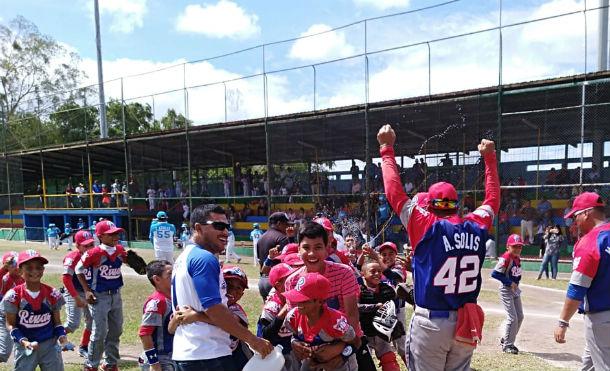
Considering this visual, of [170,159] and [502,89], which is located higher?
[502,89]

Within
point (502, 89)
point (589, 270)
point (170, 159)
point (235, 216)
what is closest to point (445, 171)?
point (502, 89)

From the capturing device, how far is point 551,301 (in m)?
9.94

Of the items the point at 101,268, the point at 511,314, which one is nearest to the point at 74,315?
the point at 101,268

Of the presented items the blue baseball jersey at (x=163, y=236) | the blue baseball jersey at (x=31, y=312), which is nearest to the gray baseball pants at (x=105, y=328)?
the blue baseball jersey at (x=31, y=312)

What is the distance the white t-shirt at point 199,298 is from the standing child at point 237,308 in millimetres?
303

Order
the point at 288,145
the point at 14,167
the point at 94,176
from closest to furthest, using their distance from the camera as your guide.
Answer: the point at 288,145 < the point at 14,167 < the point at 94,176

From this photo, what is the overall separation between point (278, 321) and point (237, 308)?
0.39 metres

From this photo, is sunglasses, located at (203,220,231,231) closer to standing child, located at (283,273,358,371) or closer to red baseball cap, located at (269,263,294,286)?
standing child, located at (283,273,358,371)

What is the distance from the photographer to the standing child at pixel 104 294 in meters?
5.71

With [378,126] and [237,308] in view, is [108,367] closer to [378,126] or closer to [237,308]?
[237,308]

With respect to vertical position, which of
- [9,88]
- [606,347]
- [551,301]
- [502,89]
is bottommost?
[551,301]

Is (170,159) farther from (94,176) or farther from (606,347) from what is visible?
(606,347)

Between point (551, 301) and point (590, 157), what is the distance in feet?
23.9

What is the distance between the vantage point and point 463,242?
3.15 metres
